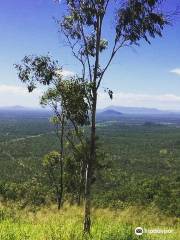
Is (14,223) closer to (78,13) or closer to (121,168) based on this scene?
(78,13)

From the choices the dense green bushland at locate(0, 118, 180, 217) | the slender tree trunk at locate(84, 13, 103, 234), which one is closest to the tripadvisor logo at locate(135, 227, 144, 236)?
the slender tree trunk at locate(84, 13, 103, 234)

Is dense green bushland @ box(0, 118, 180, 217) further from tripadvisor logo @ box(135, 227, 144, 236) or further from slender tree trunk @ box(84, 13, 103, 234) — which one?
tripadvisor logo @ box(135, 227, 144, 236)

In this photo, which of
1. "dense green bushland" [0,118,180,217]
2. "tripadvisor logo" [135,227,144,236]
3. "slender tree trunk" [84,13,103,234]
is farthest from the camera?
"dense green bushland" [0,118,180,217]

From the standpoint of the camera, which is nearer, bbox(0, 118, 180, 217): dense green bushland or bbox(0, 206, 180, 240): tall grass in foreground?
bbox(0, 206, 180, 240): tall grass in foreground

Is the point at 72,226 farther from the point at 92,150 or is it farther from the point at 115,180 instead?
the point at 115,180

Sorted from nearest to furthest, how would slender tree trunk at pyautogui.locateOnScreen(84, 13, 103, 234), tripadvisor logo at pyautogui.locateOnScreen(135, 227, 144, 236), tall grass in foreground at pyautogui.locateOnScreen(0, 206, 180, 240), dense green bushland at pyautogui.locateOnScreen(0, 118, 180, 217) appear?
tall grass in foreground at pyautogui.locateOnScreen(0, 206, 180, 240), tripadvisor logo at pyautogui.locateOnScreen(135, 227, 144, 236), slender tree trunk at pyautogui.locateOnScreen(84, 13, 103, 234), dense green bushland at pyautogui.locateOnScreen(0, 118, 180, 217)

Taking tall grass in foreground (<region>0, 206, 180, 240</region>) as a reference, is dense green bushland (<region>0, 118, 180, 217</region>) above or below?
below

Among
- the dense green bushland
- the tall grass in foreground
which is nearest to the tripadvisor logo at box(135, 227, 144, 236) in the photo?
the tall grass in foreground

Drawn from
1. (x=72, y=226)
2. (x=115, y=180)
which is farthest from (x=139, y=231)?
(x=115, y=180)

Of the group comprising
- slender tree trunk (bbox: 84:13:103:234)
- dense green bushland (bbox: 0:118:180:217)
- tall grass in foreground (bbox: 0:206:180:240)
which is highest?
slender tree trunk (bbox: 84:13:103:234)

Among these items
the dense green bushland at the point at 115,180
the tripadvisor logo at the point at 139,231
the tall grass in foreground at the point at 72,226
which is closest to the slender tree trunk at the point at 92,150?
the tall grass in foreground at the point at 72,226

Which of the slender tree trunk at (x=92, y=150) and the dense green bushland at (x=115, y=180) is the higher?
the slender tree trunk at (x=92, y=150)

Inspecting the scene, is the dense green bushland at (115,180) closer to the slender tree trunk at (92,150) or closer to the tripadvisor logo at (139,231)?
the slender tree trunk at (92,150)

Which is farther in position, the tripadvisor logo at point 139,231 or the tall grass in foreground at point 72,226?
the tripadvisor logo at point 139,231
